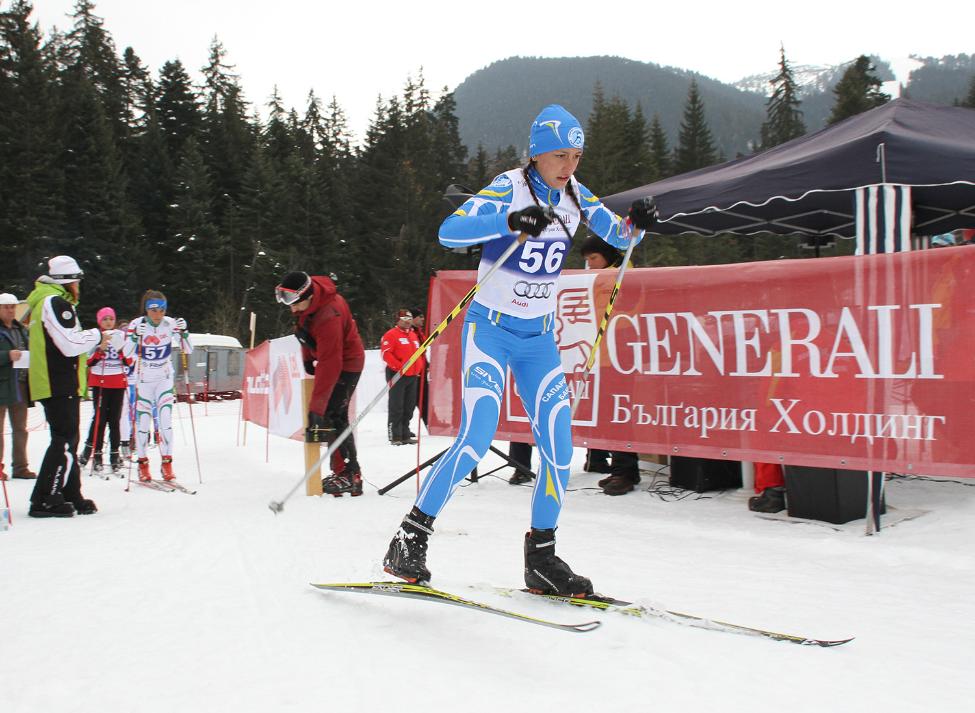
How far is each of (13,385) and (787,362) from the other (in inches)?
322

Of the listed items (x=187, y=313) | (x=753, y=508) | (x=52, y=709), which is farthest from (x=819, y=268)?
(x=187, y=313)

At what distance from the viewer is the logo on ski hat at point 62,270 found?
20.2 ft

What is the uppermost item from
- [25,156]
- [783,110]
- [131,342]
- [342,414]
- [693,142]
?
[783,110]

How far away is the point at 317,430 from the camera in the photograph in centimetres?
683

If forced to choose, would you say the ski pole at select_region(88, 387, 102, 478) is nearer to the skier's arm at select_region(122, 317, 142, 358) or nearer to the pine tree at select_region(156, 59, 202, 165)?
the skier's arm at select_region(122, 317, 142, 358)

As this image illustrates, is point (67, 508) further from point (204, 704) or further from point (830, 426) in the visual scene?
point (830, 426)

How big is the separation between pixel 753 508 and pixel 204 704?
14.9 ft

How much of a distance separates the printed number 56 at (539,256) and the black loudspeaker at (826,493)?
9.41ft

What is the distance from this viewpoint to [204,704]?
92.7 inches

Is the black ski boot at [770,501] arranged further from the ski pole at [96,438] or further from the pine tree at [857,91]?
the pine tree at [857,91]

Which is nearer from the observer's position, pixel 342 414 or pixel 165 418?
pixel 342 414

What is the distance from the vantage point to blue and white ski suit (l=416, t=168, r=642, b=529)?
345 centimetres

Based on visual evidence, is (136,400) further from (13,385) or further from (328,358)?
(328,358)

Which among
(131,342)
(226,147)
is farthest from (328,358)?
(226,147)
